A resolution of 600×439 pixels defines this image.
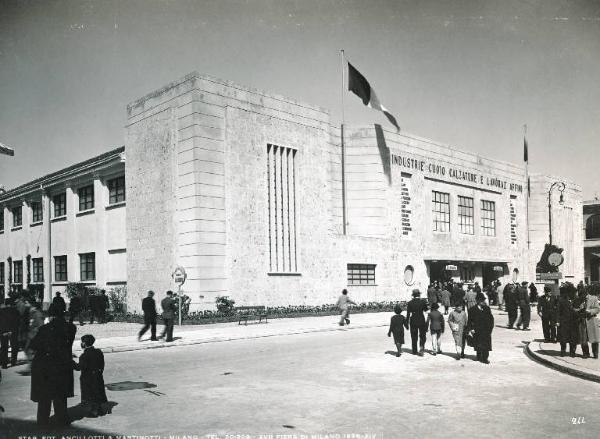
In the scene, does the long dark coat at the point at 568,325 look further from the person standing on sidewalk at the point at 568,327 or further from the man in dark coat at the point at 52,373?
the man in dark coat at the point at 52,373

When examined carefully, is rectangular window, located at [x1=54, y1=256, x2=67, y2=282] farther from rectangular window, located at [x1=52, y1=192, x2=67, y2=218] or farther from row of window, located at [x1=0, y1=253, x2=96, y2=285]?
rectangular window, located at [x1=52, y1=192, x2=67, y2=218]

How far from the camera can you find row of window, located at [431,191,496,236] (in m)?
42.9

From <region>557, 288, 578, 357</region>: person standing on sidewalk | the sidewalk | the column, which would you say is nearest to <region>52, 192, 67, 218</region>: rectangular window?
the column

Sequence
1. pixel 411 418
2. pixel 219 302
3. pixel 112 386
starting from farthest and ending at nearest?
pixel 219 302 → pixel 112 386 → pixel 411 418

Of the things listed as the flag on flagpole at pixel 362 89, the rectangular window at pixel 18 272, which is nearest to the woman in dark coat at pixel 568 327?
the flag on flagpole at pixel 362 89

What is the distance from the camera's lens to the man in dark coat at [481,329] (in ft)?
43.6

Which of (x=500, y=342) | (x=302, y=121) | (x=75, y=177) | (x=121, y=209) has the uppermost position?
(x=302, y=121)

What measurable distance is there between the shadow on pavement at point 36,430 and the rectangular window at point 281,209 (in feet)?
73.1

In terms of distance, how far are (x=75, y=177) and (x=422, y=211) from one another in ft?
75.8

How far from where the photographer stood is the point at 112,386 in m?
10.6

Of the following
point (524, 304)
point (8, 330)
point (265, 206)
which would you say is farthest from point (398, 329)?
point (265, 206)

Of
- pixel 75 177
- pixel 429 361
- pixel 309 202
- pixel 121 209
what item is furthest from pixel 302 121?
pixel 429 361

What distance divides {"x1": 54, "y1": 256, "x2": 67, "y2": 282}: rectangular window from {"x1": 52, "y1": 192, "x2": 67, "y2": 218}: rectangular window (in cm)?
296

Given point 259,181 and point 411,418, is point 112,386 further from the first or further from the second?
point 259,181
